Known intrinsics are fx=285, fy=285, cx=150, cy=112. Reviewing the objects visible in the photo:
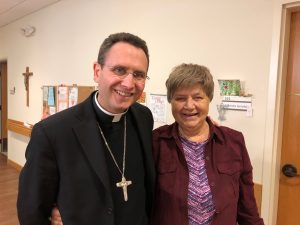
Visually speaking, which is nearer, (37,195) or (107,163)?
(37,195)

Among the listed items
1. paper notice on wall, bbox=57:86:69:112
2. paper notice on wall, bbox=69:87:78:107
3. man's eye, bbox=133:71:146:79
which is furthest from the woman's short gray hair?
paper notice on wall, bbox=57:86:69:112

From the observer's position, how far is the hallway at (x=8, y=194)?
3.18 m

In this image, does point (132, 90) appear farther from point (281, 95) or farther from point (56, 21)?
point (56, 21)

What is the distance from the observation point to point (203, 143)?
4.29 ft

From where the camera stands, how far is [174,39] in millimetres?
2391

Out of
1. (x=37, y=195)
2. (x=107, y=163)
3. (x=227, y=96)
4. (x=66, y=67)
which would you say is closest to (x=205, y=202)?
(x=107, y=163)

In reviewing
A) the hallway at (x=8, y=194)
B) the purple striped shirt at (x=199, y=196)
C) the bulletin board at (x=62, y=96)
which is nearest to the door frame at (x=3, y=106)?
the hallway at (x=8, y=194)

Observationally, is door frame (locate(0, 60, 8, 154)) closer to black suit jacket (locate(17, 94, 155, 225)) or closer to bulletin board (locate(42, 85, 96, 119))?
bulletin board (locate(42, 85, 96, 119))

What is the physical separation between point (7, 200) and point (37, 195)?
3.07 m

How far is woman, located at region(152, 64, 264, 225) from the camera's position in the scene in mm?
1240

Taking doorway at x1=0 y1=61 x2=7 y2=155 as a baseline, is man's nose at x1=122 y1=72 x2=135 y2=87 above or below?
above

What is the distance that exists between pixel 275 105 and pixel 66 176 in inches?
52.5

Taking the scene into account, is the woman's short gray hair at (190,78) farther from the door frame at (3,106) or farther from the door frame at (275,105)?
the door frame at (3,106)

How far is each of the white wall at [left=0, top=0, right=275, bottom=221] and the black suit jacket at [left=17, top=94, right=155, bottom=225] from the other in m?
1.20
